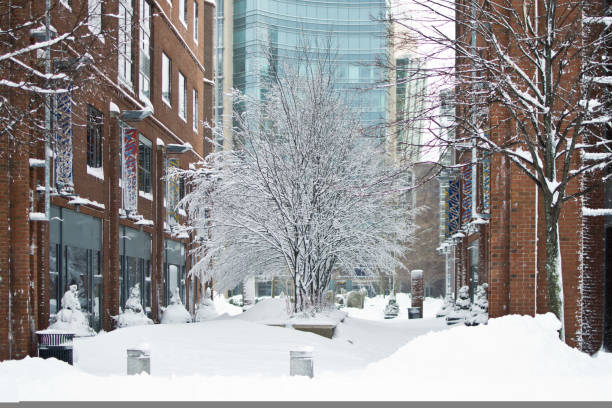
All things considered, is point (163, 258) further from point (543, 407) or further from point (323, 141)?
point (543, 407)

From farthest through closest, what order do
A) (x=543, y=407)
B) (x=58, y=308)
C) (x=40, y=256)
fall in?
1. (x=58, y=308)
2. (x=40, y=256)
3. (x=543, y=407)

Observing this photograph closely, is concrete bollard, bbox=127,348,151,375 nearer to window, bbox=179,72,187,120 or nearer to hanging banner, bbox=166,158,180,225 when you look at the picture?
hanging banner, bbox=166,158,180,225

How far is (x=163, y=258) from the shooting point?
30.5 meters

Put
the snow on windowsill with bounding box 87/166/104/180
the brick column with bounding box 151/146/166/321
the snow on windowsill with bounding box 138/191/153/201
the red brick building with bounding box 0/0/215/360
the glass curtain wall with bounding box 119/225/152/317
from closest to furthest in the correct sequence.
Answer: the red brick building with bounding box 0/0/215/360 < the snow on windowsill with bounding box 87/166/104/180 < the glass curtain wall with bounding box 119/225/152/317 < the snow on windowsill with bounding box 138/191/153/201 < the brick column with bounding box 151/146/166/321

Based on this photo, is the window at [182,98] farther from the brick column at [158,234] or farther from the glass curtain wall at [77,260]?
the glass curtain wall at [77,260]

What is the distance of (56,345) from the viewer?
13.4 meters

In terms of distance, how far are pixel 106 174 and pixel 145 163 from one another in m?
5.55

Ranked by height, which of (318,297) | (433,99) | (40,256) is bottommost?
(318,297)

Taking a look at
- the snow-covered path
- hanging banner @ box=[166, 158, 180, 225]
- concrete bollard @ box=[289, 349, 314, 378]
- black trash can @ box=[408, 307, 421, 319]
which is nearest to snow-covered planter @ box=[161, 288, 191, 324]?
the snow-covered path

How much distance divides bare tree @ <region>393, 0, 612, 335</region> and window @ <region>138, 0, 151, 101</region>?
14.4m

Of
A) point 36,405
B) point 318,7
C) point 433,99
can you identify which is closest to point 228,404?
point 36,405

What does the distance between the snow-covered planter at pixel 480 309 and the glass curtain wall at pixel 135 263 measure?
10.9 meters

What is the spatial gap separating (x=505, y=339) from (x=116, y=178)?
14.9 meters

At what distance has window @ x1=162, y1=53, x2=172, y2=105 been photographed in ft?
100
